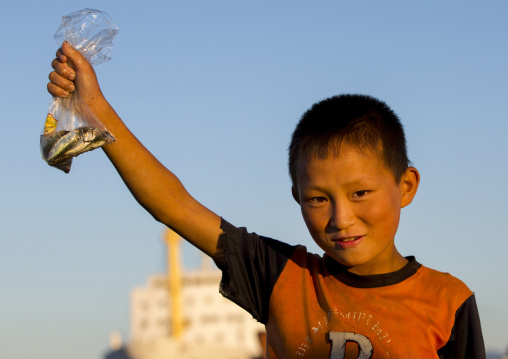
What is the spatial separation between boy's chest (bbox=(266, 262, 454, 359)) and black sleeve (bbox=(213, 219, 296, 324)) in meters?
0.07

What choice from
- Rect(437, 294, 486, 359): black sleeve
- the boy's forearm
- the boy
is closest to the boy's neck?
the boy

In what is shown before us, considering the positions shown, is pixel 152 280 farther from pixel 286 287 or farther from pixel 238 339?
pixel 286 287

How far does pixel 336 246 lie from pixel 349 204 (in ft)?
0.49

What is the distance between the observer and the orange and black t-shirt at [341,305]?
2.55 meters

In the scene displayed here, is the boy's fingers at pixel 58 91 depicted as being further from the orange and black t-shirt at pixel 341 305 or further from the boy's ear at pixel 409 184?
the boy's ear at pixel 409 184

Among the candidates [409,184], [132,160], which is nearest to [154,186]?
[132,160]

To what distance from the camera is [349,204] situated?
2543 mm

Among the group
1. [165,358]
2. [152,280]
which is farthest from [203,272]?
[165,358]

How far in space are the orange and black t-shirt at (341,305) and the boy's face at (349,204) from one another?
0.14 meters

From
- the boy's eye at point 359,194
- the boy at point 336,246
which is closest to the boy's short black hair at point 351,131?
the boy at point 336,246

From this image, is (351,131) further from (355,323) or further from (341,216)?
(355,323)

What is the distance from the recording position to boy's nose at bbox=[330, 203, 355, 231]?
2.51m

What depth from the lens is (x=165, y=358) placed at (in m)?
39.1

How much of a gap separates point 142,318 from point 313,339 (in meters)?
53.2
